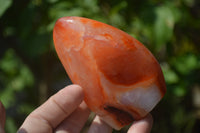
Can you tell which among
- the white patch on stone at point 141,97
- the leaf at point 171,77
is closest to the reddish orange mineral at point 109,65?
the white patch on stone at point 141,97

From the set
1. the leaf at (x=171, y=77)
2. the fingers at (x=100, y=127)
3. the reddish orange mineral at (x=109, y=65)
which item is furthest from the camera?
the leaf at (x=171, y=77)

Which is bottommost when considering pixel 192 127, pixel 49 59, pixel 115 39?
pixel 192 127

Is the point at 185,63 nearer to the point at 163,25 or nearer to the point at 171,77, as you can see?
the point at 171,77

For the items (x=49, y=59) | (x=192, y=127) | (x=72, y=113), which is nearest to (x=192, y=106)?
(x=192, y=127)

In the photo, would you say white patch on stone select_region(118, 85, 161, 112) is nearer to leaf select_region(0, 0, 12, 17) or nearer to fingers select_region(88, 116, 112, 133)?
fingers select_region(88, 116, 112, 133)

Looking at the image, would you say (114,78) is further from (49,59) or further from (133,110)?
(49,59)

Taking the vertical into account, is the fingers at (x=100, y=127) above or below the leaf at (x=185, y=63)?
above

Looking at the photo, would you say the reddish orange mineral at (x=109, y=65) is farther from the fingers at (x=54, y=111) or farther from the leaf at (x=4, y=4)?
the leaf at (x=4, y=4)


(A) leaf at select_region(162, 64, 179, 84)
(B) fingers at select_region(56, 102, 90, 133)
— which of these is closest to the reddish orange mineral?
(B) fingers at select_region(56, 102, 90, 133)
